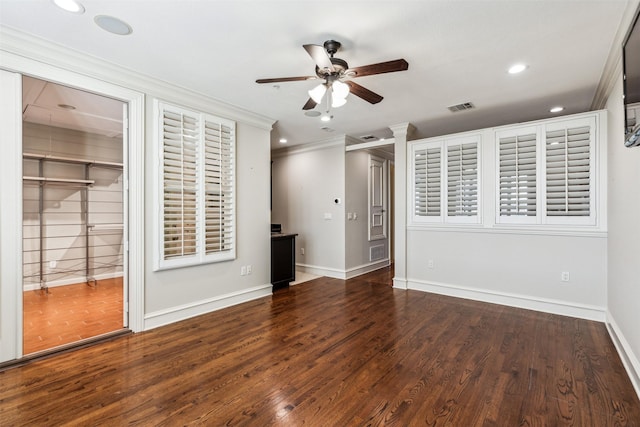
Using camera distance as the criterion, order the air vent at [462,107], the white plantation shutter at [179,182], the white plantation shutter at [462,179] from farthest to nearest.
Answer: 1. the white plantation shutter at [462,179]
2. the air vent at [462,107]
3. the white plantation shutter at [179,182]

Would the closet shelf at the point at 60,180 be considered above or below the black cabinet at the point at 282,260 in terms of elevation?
above

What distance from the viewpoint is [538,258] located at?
3.89 m

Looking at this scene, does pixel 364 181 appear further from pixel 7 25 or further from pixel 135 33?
pixel 7 25

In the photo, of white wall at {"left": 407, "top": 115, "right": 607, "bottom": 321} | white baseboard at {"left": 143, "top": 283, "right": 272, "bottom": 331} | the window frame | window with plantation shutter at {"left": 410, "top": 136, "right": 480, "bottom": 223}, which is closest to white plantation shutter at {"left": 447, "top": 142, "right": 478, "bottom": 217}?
window with plantation shutter at {"left": 410, "top": 136, "right": 480, "bottom": 223}

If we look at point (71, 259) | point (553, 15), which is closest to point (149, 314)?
point (71, 259)

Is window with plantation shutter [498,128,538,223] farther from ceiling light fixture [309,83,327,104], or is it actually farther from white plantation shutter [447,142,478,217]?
ceiling light fixture [309,83,327,104]

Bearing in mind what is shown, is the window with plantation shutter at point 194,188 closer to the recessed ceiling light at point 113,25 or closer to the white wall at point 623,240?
the recessed ceiling light at point 113,25

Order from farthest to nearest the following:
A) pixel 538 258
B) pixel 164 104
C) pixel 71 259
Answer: pixel 71 259 → pixel 538 258 → pixel 164 104

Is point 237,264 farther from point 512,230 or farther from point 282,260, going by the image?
point 512,230

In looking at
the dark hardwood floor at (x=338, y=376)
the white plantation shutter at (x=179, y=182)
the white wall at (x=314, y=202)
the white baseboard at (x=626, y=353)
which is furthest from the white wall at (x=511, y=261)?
the white plantation shutter at (x=179, y=182)

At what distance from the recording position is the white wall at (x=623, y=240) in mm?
2270

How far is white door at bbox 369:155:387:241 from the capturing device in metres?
6.32

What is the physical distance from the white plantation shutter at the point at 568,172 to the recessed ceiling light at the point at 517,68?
117 centimetres

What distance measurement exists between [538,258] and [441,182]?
5.15 feet
